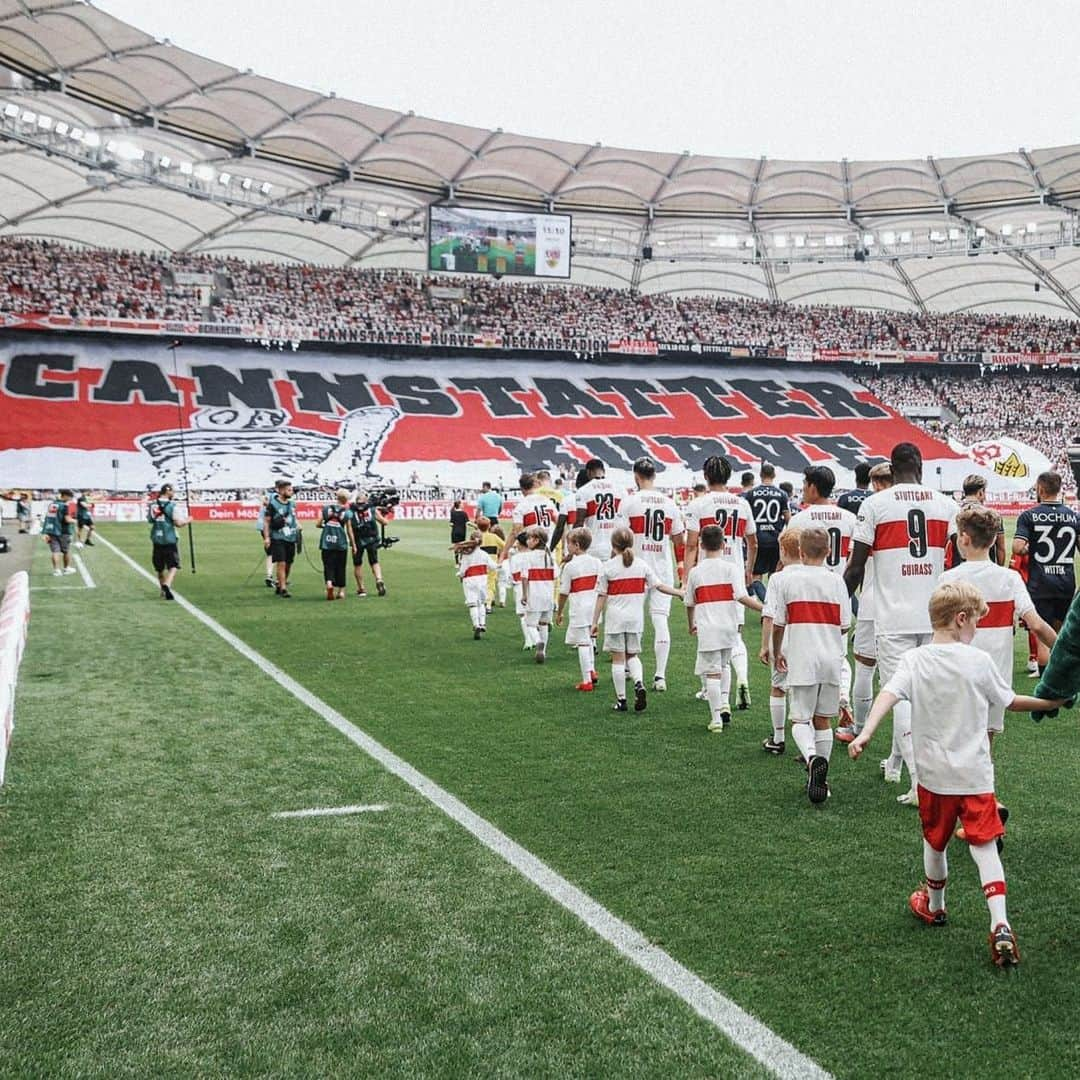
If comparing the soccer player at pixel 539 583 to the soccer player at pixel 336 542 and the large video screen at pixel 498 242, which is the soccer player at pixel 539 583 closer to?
the soccer player at pixel 336 542

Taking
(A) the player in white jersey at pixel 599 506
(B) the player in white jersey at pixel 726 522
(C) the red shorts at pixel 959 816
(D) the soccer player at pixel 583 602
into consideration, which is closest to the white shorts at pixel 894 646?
(B) the player in white jersey at pixel 726 522

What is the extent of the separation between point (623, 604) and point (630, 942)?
4.43 m

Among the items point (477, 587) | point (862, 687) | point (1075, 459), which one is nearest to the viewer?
point (1075, 459)

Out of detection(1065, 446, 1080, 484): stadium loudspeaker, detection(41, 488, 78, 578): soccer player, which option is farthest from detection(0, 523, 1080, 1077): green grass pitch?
detection(41, 488, 78, 578): soccer player

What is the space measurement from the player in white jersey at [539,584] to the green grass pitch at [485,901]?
2480 millimetres

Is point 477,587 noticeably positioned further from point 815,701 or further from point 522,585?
point 815,701

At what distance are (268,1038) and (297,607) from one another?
42.3ft

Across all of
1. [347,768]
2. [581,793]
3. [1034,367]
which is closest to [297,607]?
[347,768]

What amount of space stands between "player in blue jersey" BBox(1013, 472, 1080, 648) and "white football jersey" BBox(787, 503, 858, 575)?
4.99ft

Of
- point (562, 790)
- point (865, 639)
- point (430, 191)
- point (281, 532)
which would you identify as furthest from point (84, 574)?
point (430, 191)

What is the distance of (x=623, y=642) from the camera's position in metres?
8.71

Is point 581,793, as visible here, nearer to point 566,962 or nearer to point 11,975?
point 566,962

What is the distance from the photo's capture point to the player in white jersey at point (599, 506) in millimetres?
10992

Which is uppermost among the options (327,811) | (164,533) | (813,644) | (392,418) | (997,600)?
(392,418)
